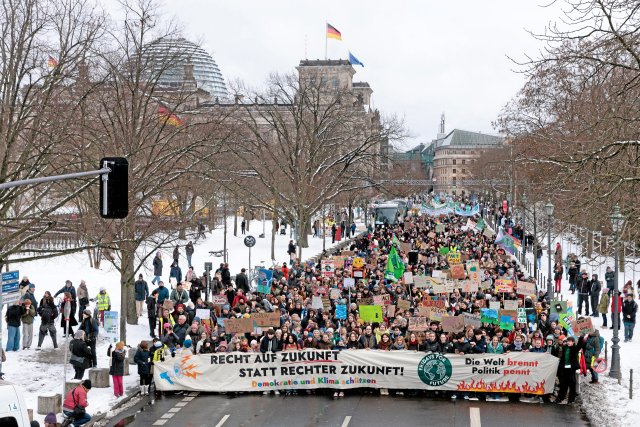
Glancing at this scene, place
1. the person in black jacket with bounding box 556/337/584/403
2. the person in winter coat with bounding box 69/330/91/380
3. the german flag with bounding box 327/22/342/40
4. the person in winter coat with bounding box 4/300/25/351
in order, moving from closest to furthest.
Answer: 1. the person in black jacket with bounding box 556/337/584/403
2. the person in winter coat with bounding box 69/330/91/380
3. the person in winter coat with bounding box 4/300/25/351
4. the german flag with bounding box 327/22/342/40

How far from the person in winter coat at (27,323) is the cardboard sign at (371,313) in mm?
8450

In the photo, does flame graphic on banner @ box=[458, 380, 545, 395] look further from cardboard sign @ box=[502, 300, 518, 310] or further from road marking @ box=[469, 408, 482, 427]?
cardboard sign @ box=[502, 300, 518, 310]

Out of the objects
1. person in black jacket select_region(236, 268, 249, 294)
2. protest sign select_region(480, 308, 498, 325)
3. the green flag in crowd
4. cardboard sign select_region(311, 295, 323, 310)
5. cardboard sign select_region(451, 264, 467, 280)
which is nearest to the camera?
protest sign select_region(480, 308, 498, 325)

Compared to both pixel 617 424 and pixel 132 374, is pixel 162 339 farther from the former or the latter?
pixel 617 424

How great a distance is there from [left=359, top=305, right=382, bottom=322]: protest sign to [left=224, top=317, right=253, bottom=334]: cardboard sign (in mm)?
3304

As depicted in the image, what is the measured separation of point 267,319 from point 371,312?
2982mm

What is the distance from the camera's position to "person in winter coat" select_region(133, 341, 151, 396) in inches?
787

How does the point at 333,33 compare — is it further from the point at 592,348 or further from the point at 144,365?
the point at 144,365

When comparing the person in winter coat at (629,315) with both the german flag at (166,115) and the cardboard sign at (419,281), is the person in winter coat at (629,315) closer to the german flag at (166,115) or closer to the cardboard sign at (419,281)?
the cardboard sign at (419,281)

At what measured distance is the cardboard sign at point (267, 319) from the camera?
77.5ft

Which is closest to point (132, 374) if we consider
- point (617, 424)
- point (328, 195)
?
point (617, 424)

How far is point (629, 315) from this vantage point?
25.7 meters

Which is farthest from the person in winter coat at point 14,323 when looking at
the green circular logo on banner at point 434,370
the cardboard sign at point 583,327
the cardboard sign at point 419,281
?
the cardboard sign at point 583,327

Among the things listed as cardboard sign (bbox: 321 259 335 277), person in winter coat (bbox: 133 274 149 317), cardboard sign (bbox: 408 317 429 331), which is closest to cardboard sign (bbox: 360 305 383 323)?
cardboard sign (bbox: 408 317 429 331)
